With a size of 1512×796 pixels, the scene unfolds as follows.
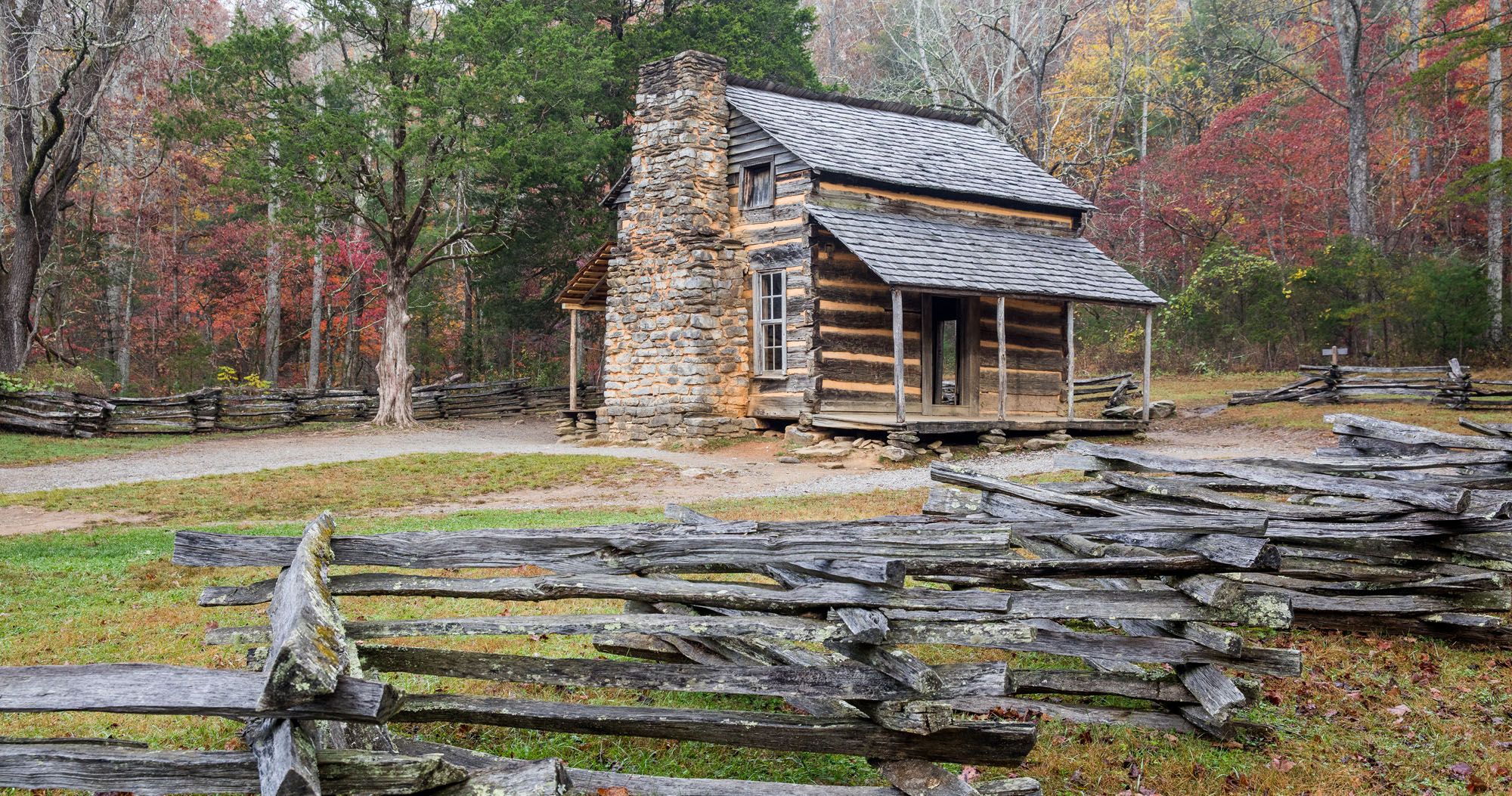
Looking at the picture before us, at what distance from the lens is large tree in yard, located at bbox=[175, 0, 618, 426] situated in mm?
22031

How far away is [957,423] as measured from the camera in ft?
58.0

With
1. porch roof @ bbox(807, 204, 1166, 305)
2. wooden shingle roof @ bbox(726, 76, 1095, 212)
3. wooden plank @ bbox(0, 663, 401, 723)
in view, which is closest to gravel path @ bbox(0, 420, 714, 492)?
porch roof @ bbox(807, 204, 1166, 305)

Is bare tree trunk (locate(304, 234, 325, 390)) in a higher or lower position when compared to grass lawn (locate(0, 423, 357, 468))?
higher

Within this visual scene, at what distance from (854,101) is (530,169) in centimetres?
806

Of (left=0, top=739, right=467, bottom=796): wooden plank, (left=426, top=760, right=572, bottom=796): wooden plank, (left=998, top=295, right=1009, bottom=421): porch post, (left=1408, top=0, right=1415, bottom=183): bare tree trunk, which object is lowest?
(left=426, top=760, right=572, bottom=796): wooden plank

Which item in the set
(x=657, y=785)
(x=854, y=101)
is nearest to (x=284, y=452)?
(x=854, y=101)

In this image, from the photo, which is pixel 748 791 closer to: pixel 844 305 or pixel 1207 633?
pixel 1207 633

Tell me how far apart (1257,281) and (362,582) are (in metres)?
28.6

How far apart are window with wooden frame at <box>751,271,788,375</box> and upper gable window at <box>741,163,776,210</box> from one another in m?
1.33

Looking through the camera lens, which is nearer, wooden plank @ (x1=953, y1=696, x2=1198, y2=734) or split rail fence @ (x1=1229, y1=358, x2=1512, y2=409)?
wooden plank @ (x1=953, y1=696, x2=1198, y2=734)

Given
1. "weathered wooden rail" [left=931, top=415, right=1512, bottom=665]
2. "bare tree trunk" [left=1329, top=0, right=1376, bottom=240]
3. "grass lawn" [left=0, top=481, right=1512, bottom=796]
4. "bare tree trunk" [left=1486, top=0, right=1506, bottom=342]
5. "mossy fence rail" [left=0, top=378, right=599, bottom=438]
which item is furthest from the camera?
"bare tree trunk" [left=1329, top=0, right=1376, bottom=240]

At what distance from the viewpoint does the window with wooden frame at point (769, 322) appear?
19.7 m

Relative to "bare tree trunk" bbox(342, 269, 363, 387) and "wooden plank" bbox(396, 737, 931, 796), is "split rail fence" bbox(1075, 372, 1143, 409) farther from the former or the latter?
"wooden plank" bbox(396, 737, 931, 796)

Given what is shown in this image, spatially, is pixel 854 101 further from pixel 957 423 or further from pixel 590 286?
pixel 957 423
